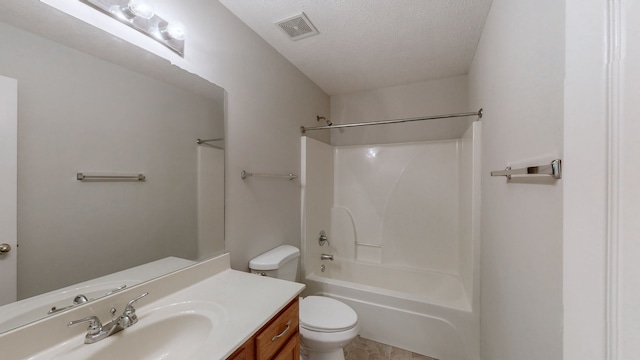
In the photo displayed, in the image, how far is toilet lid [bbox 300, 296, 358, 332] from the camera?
1.48m

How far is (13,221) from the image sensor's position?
720mm

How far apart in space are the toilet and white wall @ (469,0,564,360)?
2.72 ft

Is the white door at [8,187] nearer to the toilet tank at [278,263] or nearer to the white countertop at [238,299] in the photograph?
the white countertop at [238,299]

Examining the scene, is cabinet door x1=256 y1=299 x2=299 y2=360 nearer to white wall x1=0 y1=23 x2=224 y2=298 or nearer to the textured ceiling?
white wall x1=0 y1=23 x2=224 y2=298

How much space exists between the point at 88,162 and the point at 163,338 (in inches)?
29.0

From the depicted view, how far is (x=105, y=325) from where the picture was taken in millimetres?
812

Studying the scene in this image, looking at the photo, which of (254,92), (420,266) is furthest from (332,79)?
(420,266)

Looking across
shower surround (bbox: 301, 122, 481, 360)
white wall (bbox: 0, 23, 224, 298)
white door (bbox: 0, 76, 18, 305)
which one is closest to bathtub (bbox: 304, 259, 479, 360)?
shower surround (bbox: 301, 122, 481, 360)

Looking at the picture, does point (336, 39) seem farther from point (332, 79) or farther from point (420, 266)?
point (420, 266)

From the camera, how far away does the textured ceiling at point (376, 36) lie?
143 centimetres

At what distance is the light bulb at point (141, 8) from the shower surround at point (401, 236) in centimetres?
141


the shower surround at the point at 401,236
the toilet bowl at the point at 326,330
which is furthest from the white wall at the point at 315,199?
the toilet bowl at the point at 326,330

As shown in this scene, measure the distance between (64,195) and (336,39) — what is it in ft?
5.88

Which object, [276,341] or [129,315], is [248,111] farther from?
[276,341]
